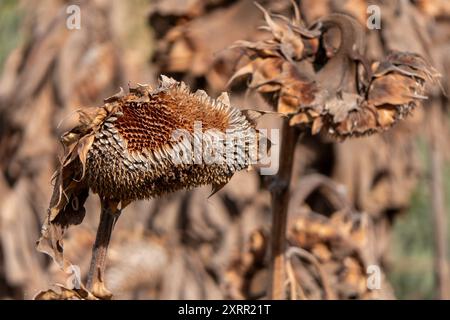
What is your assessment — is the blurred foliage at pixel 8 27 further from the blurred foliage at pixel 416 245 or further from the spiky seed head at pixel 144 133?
the spiky seed head at pixel 144 133

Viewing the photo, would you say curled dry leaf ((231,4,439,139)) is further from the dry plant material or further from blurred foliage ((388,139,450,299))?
blurred foliage ((388,139,450,299))

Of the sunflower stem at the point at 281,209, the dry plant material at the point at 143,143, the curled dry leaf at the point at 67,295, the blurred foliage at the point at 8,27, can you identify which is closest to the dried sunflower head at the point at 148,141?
the dry plant material at the point at 143,143

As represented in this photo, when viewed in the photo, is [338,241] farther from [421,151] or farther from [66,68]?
[421,151]

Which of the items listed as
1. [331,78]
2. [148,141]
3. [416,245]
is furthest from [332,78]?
[416,245]

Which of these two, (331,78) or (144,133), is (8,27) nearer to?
(331,78)

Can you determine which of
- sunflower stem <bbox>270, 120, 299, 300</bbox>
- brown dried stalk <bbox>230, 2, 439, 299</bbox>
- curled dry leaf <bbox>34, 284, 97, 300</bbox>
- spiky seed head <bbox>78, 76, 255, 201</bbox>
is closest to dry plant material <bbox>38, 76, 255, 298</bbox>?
spiky seed head <bbox>78, 76, 255, 201</bbox>
